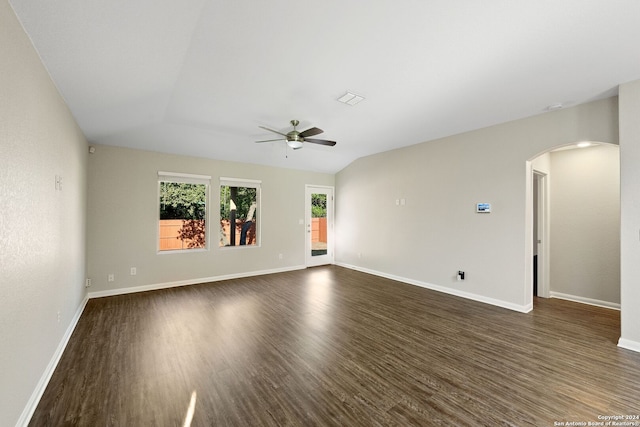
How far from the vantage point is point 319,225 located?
7379 millimetres

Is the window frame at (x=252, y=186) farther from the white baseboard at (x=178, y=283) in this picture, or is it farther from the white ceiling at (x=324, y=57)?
the white ceiling at (x=324, y=57)

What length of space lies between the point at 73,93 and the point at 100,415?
117 inches

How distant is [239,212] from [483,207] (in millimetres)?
4899

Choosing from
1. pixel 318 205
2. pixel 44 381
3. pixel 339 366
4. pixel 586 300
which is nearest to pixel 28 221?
pixel 44 381

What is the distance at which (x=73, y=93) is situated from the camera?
8.77ft

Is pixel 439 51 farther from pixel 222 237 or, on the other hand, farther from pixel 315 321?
pixel 222 237

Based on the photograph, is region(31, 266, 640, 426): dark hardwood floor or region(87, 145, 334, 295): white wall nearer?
region(31, 266, 640, 426): dark hardwood floor

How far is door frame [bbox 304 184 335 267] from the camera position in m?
7.01

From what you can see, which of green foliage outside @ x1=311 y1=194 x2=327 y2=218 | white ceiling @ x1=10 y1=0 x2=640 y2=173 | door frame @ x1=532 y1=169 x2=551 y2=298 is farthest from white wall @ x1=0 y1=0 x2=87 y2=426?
door frame @ x1=532 y1=169 x2=551 y2=298

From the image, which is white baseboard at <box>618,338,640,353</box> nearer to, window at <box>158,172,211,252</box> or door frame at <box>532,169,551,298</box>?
door frame at <box>532,169,551,298</box>

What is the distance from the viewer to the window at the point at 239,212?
5781 millimetres

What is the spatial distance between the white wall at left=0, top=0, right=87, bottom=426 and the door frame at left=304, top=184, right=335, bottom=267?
15.7 feet

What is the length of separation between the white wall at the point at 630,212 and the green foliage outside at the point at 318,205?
560 cm

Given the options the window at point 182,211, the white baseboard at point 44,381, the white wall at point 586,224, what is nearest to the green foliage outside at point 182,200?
the window at point 182,211
